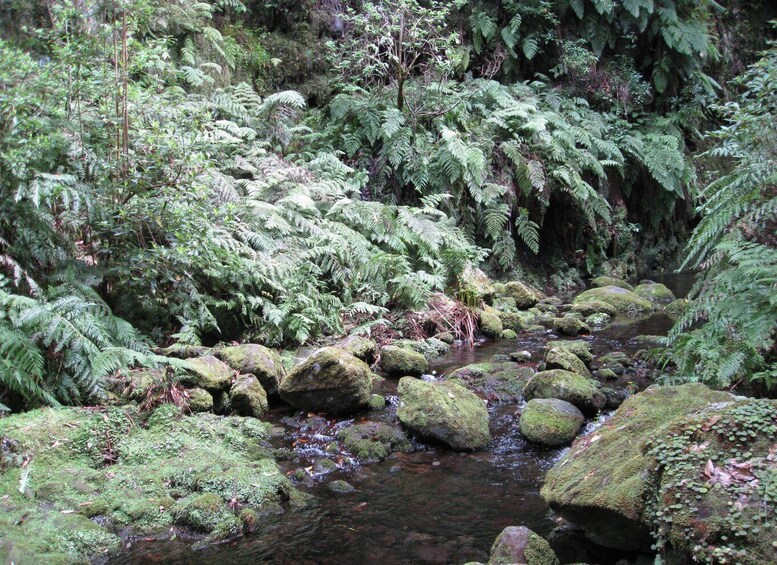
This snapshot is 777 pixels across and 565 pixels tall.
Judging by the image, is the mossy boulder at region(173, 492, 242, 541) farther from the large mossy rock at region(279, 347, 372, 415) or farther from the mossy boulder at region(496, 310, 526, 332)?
the mossy boulder at region(496, 310, 526, 332)

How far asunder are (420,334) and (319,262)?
1.63 meters

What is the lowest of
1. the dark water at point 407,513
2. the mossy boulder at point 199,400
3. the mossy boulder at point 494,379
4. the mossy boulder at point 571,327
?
the mossy boulder at point 571,327

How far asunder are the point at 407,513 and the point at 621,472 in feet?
4.74

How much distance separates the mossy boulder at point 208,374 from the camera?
5137 mm

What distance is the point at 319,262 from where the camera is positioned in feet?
25.7

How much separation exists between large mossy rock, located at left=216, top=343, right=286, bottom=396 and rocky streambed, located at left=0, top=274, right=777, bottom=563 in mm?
21

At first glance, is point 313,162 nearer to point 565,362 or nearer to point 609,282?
point 565,362

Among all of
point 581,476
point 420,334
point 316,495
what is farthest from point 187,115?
point 581,476

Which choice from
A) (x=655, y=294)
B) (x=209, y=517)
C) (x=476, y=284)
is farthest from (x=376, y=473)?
(x=655, y=294)

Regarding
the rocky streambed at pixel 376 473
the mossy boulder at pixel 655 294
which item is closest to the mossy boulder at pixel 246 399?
the rocky streambed at pixel 376 473

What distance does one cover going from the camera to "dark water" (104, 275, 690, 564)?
3.37m

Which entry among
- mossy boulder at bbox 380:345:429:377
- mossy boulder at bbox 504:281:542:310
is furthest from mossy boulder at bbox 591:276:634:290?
mossy boulder at bbox 380:345:429:377

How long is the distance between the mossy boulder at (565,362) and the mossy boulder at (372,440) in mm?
2109

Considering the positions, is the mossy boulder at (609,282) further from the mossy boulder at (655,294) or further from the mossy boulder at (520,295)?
the mossy boulder at (520,295)
